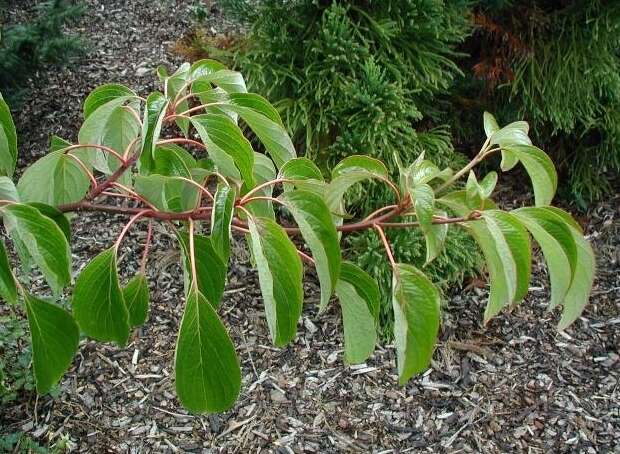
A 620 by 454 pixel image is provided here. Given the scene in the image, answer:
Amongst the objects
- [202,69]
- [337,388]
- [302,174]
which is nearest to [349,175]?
[302,174]

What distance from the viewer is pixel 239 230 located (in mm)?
986

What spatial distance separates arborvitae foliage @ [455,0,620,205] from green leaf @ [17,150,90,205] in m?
2.63

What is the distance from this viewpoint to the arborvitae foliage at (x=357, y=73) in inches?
114

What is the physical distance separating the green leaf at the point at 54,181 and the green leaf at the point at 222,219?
1.25 feet

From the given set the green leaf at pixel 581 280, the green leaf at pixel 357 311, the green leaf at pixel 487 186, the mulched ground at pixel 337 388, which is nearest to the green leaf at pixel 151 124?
the green leaf at pixel 357 311

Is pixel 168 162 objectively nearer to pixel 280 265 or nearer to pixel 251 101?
pixel 251 101

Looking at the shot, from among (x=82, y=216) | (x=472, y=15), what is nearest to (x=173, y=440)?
(x=82, y=216)

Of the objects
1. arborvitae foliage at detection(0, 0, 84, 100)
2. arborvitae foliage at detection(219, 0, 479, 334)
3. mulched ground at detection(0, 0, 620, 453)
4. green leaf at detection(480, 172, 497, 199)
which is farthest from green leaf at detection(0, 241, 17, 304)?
arborvitae foliage at detection(0, 0, 84, 100)

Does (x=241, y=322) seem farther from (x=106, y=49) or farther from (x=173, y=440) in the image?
(x=106, y=49)

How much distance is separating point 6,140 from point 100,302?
27 cm

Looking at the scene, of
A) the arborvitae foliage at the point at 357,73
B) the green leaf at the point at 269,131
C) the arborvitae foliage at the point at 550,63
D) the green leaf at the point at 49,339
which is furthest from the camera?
the arborvitae foliage at the point at 550,63

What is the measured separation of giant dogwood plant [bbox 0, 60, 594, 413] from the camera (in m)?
0.81

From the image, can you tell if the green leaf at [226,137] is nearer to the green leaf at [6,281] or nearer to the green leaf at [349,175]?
the green leaf at [349,175]

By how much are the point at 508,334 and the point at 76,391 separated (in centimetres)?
179
